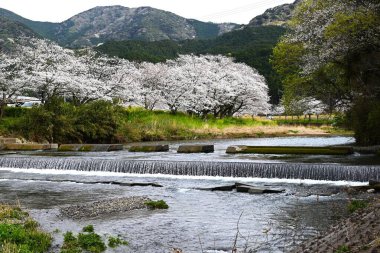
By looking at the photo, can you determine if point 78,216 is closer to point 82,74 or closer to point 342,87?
point 342,87

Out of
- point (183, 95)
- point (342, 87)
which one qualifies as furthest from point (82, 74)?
point (342, 87)

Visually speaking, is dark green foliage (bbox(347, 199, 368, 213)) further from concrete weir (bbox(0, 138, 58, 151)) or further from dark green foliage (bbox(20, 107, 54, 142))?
dark green foliage (bbox(20, 107, 54, 142))

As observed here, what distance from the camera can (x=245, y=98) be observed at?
57.7 m

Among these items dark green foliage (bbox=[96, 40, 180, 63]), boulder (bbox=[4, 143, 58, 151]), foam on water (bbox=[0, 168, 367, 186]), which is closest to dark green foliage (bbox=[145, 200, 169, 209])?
foam on water (bbox=[0, 168, 367, 186])

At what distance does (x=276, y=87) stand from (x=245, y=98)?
84.0 ft

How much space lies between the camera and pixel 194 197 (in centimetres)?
1405

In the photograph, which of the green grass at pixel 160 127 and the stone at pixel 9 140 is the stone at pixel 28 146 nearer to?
the stone at pixel 9 140

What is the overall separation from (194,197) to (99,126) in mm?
22265

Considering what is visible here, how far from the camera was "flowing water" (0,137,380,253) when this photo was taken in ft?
30.3

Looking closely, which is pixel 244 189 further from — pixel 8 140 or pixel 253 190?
pixel 8 140

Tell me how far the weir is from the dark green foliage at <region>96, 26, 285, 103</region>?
42.6 m

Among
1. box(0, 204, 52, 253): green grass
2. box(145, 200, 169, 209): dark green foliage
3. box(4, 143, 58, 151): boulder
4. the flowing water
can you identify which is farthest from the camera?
box(4, 143, 58, 151): boulder

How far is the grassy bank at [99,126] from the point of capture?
3316 cm

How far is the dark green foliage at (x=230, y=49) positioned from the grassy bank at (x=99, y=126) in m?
20.6
